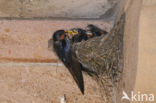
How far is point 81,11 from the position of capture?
1.15m

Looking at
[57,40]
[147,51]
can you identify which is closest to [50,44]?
[57,40]

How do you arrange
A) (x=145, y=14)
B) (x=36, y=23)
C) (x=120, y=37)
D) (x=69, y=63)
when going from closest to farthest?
(x=145, y=14), (x=120, y=37), (x=69, y=63), (x=36, y=23)

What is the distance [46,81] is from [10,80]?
0.21m

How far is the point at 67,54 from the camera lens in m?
1.20

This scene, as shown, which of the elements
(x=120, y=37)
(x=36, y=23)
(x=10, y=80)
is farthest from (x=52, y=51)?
(x=120, y=37)

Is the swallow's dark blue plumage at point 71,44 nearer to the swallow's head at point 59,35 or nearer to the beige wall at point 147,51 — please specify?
the swallow's head at point 59,35

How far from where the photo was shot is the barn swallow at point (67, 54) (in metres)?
1.09

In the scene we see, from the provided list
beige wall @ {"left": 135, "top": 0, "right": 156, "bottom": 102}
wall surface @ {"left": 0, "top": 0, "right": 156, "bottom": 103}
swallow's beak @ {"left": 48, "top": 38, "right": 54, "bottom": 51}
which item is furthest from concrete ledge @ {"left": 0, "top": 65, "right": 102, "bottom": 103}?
beige wall @ {"left": 135, "top": 0, "right": 156, "bottom": 102}

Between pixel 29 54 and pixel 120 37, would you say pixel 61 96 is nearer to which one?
pixel 29 54

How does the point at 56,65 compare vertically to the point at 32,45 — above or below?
below

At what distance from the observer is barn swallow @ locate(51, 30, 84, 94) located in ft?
3.57

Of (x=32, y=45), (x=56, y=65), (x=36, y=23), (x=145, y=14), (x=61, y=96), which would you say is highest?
(x=145, y=14)

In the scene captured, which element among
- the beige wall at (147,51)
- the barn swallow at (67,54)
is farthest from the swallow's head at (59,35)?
the beige wall at (147,51)

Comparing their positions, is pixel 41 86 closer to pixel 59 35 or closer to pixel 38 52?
pixel 38 52
